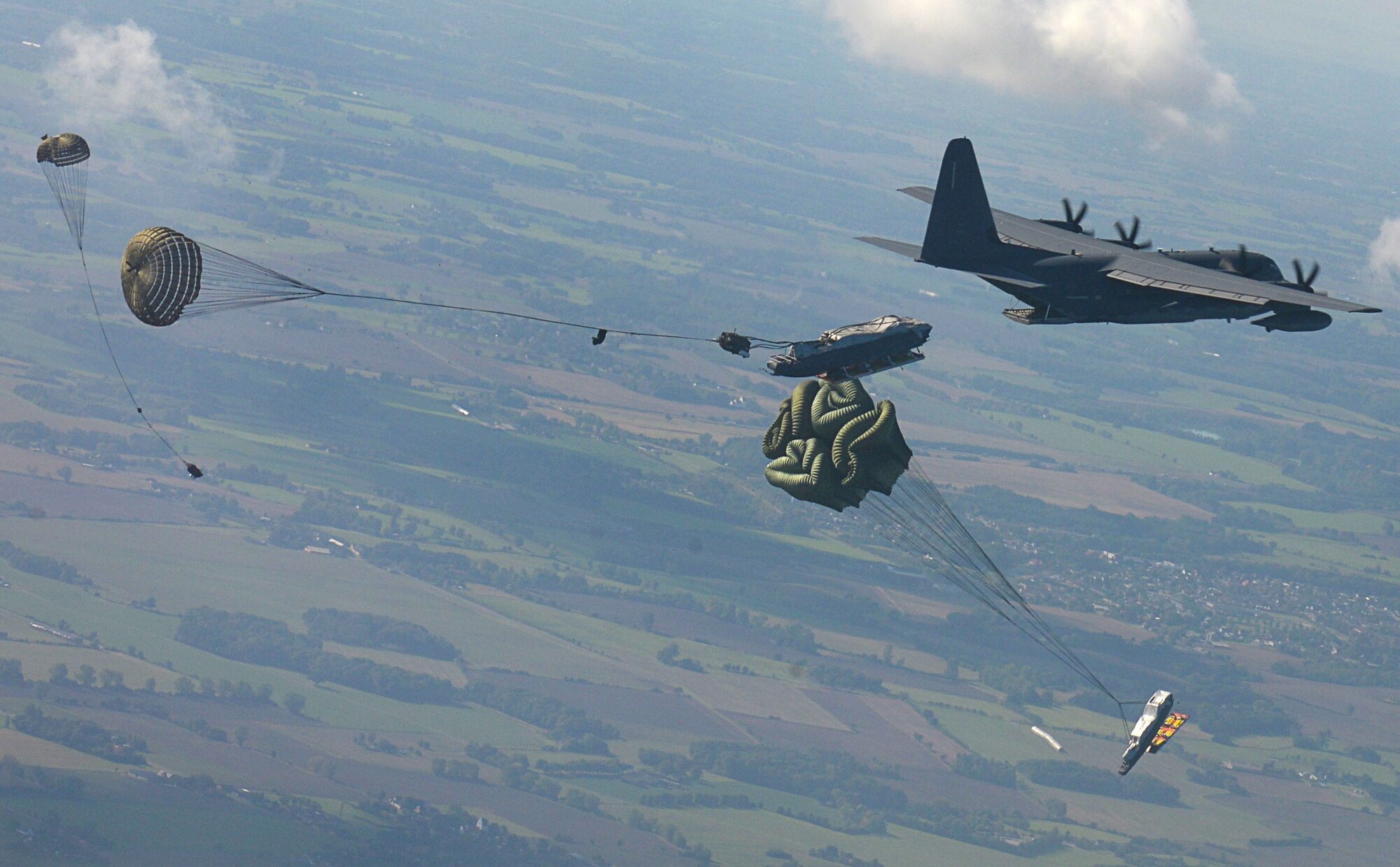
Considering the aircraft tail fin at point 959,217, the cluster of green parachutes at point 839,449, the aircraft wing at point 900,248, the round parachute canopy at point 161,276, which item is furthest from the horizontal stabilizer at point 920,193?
the round parachute canopy at point 161,276

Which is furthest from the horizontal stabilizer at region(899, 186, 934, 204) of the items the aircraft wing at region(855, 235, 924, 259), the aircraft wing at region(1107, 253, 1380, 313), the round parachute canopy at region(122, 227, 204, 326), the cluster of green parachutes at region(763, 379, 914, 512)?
the round parachute canopy at region(122, 227, 204, 326)

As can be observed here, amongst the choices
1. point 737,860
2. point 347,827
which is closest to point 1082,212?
point 737,860

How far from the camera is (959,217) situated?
209 feet

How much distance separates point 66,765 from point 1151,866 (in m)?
132

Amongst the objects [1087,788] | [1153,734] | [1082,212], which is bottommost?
[1087,788]

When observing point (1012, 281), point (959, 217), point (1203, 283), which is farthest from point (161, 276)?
A: point (1203, 283)

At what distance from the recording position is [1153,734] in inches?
3105

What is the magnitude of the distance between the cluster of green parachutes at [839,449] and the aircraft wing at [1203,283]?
473 inches

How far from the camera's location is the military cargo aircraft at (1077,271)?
61.8 m

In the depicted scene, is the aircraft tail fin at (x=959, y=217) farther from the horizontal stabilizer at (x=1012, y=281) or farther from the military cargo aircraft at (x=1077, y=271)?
the horizontal stabilizer at (x=1012, y=281)

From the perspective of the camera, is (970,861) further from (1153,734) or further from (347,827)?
(1153,734)

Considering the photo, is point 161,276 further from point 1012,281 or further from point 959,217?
point 1012,281

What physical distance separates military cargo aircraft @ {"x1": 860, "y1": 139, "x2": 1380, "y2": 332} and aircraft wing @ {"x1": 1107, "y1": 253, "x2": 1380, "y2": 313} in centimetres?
8

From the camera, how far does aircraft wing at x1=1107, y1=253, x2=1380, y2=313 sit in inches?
2339
